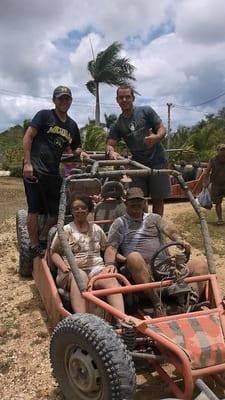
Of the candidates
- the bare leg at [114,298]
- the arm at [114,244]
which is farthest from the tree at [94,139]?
the bare leg at [114,298]

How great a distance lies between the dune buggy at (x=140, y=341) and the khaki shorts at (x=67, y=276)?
0.35 ft

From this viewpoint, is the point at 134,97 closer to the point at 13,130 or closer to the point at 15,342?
the point at 15,342

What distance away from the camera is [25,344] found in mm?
4258

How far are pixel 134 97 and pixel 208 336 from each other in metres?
2.80

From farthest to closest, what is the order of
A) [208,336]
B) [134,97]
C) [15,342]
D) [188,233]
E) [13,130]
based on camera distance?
[13,130] < [188,233] < [134,97] < [15,342] < [208,336]

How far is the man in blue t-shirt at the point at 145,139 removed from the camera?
519 centimetres

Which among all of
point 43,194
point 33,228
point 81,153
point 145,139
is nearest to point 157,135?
→ point 145,139

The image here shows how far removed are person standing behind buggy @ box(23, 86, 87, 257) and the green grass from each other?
293cm

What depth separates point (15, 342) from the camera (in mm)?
4305

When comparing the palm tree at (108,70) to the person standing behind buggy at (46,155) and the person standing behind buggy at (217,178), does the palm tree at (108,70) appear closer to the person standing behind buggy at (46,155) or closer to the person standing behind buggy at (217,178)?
the person standing behind buggy at (217,178)

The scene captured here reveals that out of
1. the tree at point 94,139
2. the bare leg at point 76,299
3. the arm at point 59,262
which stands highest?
the tree at point 94,139

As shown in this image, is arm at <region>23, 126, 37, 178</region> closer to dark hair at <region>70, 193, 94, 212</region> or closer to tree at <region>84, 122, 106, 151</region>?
dark hair at <region>70, 193, 94, 212</region>

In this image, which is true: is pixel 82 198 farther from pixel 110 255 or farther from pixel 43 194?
pixel 43 194

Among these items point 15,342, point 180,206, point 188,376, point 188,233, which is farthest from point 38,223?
point 180,206
